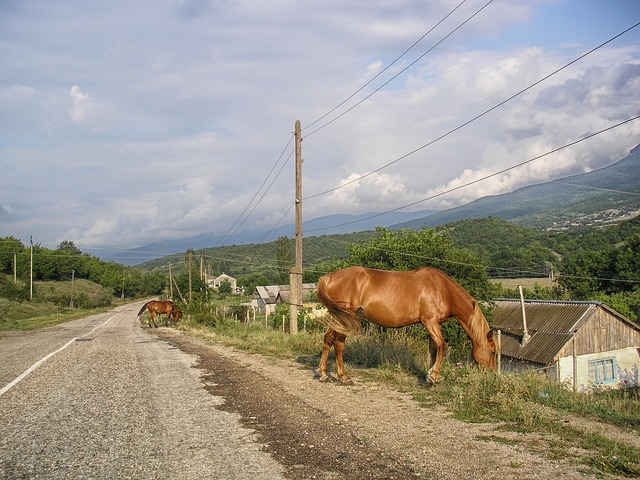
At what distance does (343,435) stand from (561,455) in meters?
2.33

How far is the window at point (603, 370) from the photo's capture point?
93.3 feet

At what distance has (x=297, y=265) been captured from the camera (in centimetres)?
1936

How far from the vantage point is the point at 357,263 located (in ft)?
93.7

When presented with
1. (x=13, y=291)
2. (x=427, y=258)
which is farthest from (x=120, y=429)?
(x=13, y=291)

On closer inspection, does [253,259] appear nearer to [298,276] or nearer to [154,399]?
[298,276]

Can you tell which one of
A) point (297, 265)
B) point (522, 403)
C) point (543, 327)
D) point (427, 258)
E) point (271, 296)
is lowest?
point (271, 296)

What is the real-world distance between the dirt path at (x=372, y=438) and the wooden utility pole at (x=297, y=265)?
898cm

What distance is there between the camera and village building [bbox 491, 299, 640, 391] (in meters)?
26.8

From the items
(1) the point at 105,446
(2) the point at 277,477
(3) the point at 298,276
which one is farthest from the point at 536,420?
(3) the point at 298,276

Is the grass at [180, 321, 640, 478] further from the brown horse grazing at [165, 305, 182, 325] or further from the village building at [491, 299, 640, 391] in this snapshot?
the brown horse grazing at [165, 305, 182, 325]

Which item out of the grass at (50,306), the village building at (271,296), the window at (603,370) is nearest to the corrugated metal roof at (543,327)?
the window at (603,370)

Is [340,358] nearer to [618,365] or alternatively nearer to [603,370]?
[603,370]

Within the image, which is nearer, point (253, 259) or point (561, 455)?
point (561, 455)

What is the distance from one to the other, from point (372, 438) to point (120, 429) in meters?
3.19
